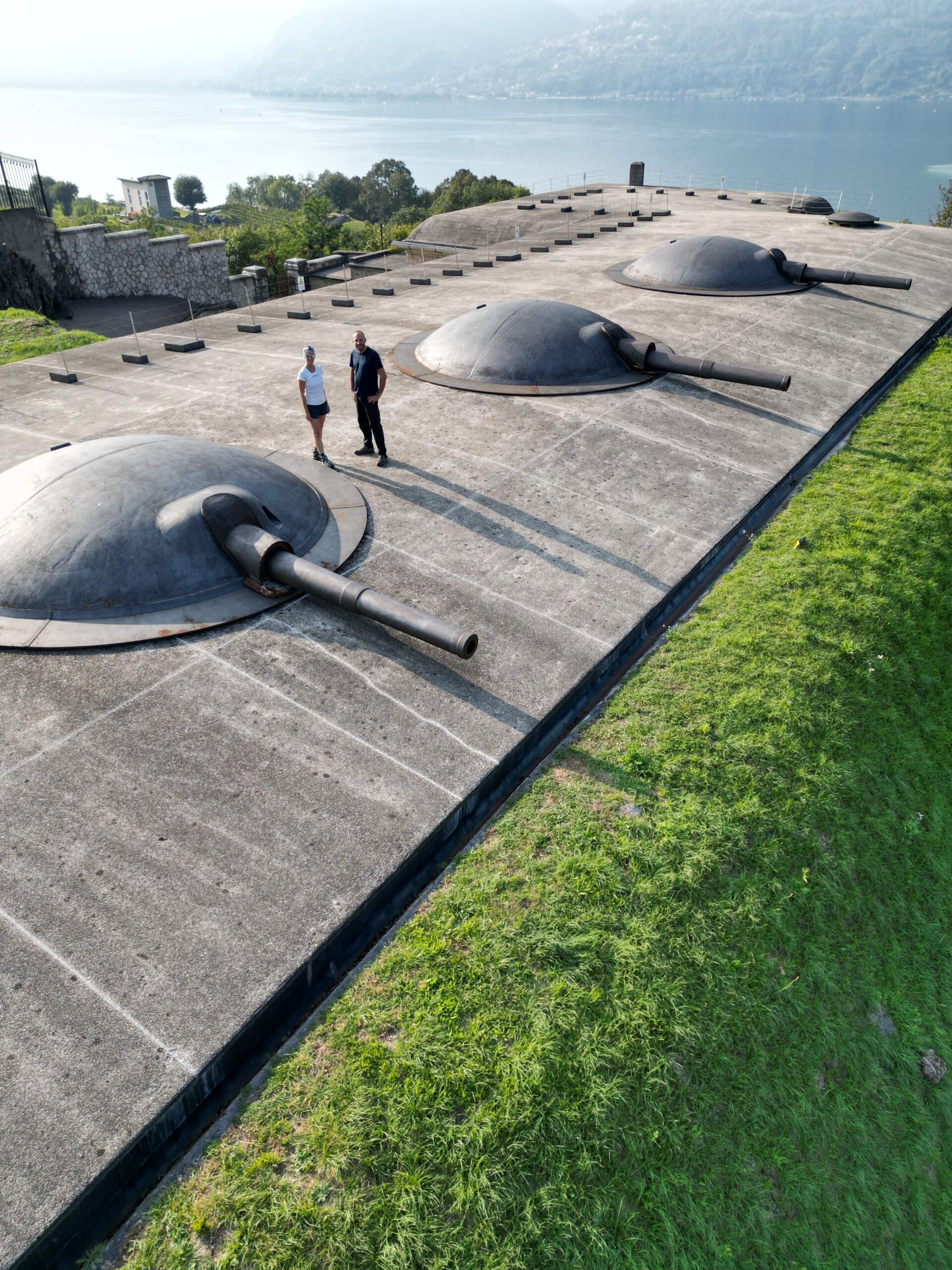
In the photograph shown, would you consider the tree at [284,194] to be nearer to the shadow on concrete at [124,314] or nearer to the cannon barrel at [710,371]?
the shadow on concrete at [124,314]

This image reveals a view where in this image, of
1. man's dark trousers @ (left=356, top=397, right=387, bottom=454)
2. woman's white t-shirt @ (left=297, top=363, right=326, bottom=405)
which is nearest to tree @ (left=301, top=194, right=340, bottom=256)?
man's dark trousers @ (left=356, top=397, right=387, bottom=454)

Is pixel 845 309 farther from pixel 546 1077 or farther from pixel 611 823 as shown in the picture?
pixel 546 1077

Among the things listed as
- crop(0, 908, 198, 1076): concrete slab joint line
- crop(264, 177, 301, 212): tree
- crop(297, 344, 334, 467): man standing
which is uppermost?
crop(297, 344, 334, 467): man standing

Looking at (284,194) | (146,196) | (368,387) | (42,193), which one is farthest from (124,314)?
(284,194)

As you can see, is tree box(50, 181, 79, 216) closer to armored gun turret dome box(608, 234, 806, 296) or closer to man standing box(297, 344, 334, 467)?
armored gun turret dome box(608, 234, 806, 296)

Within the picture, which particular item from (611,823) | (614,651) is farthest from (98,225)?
(611,823)
